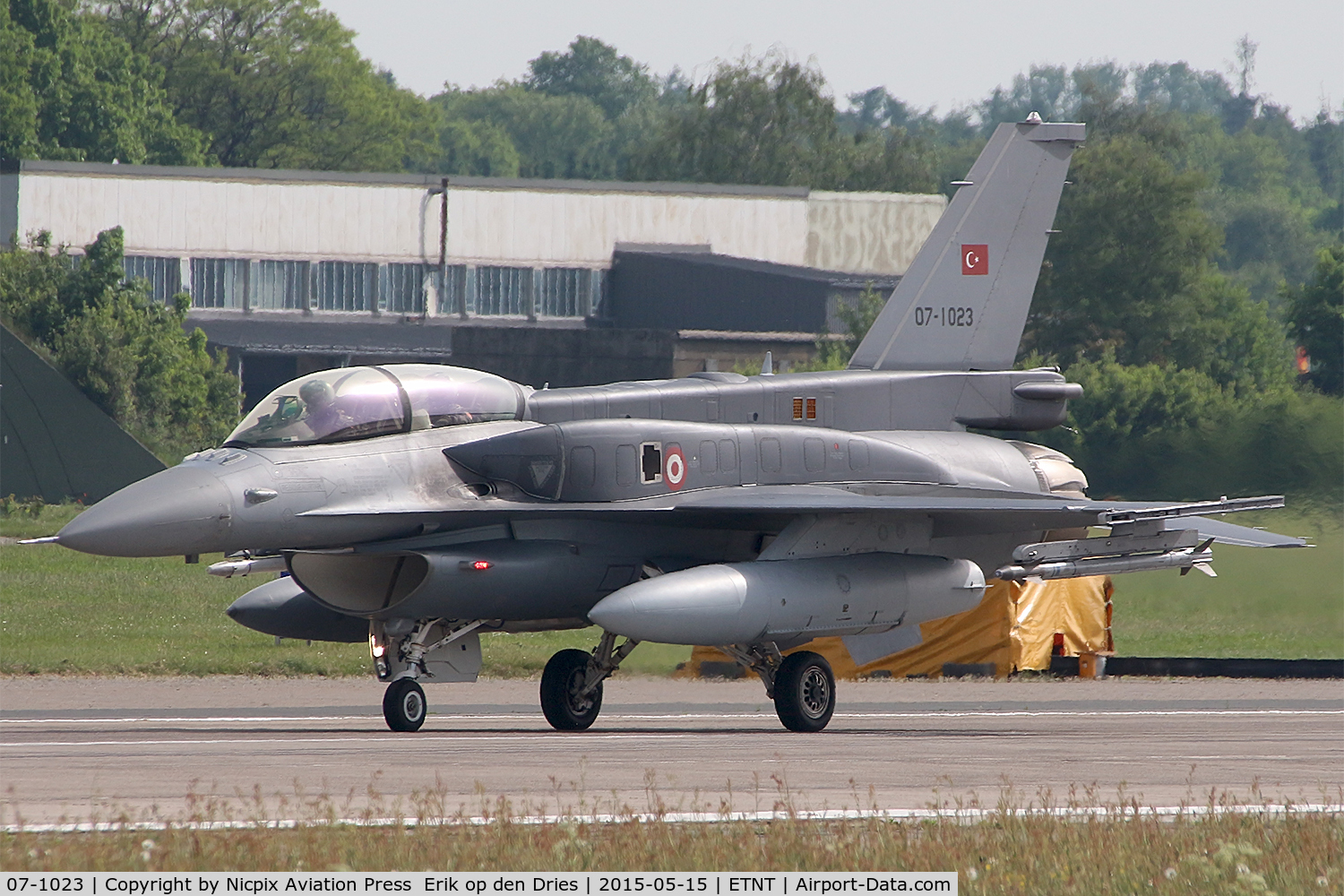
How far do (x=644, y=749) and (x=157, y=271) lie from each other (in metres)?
56.2

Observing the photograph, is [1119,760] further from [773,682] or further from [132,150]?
[132,150]

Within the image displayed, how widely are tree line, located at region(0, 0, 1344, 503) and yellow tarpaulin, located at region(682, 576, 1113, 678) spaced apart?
377 centimetres

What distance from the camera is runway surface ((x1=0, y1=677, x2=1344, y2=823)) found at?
11328 mm

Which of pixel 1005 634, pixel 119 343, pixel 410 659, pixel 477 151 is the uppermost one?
pixel 477 151

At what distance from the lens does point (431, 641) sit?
16.6 m

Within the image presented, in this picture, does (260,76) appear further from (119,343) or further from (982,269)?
(982,269)

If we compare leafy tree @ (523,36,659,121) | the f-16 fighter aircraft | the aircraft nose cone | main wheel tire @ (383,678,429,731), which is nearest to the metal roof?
the f-16 fighter aircraft

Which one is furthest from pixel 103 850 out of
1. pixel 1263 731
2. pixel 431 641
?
pixel 1263 731

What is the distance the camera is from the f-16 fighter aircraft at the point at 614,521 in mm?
15531

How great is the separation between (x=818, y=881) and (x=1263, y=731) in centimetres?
1018

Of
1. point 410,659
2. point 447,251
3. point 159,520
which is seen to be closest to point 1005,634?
point 410,659

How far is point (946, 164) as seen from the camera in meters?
130

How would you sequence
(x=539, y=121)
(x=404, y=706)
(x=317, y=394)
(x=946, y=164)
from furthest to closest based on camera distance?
(x=539, y=121) → (x=946, y=164) → (x=404, y=706) → (x=317, y=394)
